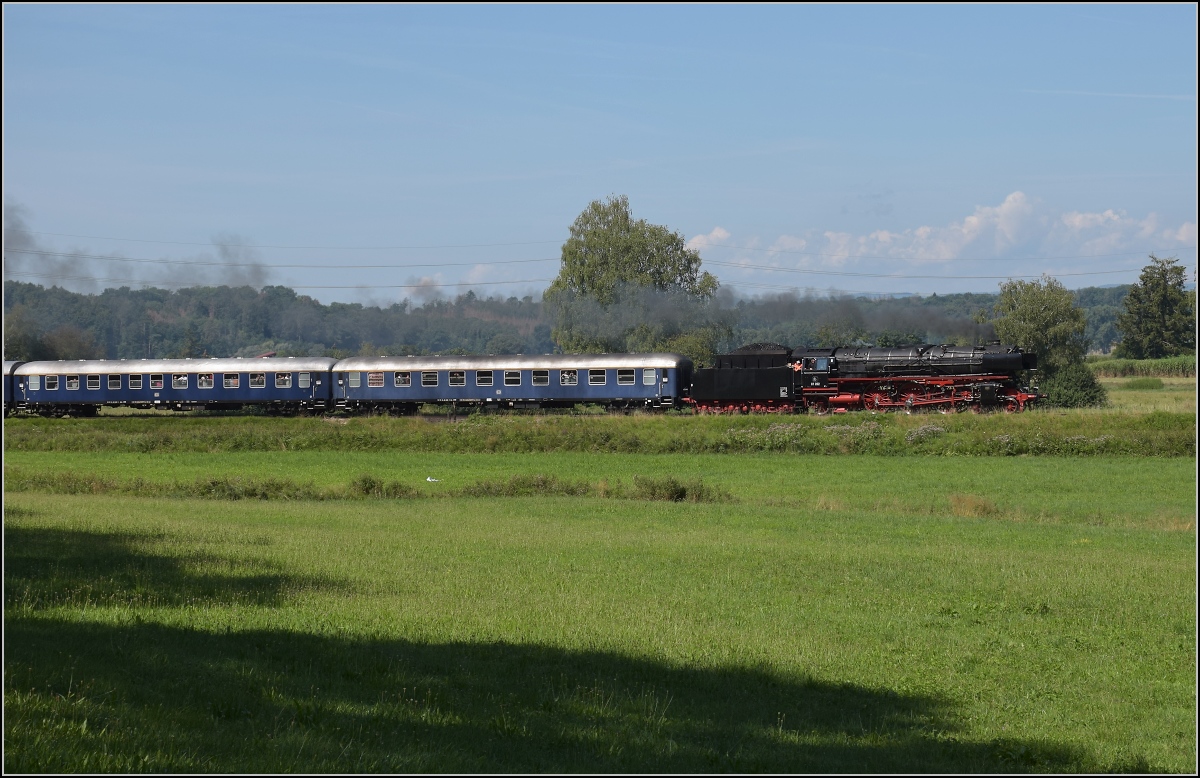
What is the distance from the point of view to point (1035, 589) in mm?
17297

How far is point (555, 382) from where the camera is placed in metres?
58.5

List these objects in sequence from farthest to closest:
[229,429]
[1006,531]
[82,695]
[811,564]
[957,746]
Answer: [229,429]
[1006,531]
[811,564]
[957,746]
[82,695]

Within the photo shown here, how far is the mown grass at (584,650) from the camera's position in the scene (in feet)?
28.0

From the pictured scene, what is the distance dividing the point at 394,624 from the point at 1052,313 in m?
72.9

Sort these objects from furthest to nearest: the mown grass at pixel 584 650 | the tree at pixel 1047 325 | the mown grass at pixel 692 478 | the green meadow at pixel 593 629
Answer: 1. the tree at pixel 1047 325
2. the mown grass at pixel 692 478
3. the green meadow at pixel 593 629
4. the mown grass at pixel 584 650

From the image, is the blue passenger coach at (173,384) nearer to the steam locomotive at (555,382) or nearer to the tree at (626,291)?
the steam locomotive at (555,382)

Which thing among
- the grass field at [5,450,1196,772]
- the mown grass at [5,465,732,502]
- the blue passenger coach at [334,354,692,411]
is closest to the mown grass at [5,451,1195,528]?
the mown grass at [5,465,732,502]

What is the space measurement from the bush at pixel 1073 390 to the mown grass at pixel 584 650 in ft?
131

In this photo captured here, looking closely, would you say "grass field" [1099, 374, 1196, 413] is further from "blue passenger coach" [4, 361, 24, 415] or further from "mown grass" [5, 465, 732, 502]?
"blue passenger coach" [4, 361, 24, 415]

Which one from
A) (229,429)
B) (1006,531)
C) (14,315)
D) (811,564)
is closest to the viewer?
(811,564)

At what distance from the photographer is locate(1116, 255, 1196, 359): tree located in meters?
95.5

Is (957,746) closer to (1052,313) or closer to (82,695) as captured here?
(82,695)

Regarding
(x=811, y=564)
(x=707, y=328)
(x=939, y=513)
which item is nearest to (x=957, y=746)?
(x=811, y=564)

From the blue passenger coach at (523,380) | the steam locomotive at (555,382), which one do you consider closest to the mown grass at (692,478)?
the steam locomotive at (555,382)
